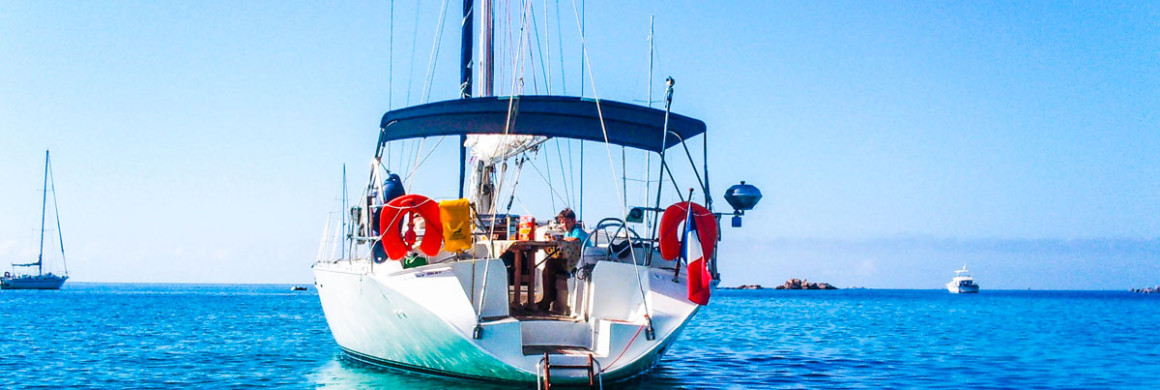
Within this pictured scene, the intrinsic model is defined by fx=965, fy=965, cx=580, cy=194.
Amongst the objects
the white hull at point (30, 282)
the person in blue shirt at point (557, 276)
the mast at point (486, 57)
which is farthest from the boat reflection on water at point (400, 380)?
the white hull at point (30, 282)

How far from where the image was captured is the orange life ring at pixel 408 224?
35.4 feet

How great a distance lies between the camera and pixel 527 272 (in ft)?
41.2

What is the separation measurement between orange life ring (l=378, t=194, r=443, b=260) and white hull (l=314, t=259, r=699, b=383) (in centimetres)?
31

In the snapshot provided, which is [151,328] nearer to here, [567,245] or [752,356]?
[752,356]

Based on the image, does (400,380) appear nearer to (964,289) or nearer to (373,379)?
(373,379)

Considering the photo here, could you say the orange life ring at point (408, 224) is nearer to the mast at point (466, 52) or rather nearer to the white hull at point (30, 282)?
the mast at point (466, 52)

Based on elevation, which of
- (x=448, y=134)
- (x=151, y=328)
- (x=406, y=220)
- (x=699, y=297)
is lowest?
(x=151, y=328)

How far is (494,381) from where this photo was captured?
10914 millimetres

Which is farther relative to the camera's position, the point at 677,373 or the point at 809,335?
the point at 809,335

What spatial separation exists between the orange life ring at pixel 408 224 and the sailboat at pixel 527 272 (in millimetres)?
14

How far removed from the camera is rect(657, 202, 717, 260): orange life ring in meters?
11.1

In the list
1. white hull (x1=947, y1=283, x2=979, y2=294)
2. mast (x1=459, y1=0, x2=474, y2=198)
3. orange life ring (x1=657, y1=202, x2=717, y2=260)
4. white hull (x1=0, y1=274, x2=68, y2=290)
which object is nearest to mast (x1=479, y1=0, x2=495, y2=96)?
mast (x1=459, y1=0, x2=474, y2=198)

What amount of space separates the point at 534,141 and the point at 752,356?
5978 mm

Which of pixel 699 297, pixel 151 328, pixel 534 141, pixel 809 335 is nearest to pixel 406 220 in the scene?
pixel 699 297
